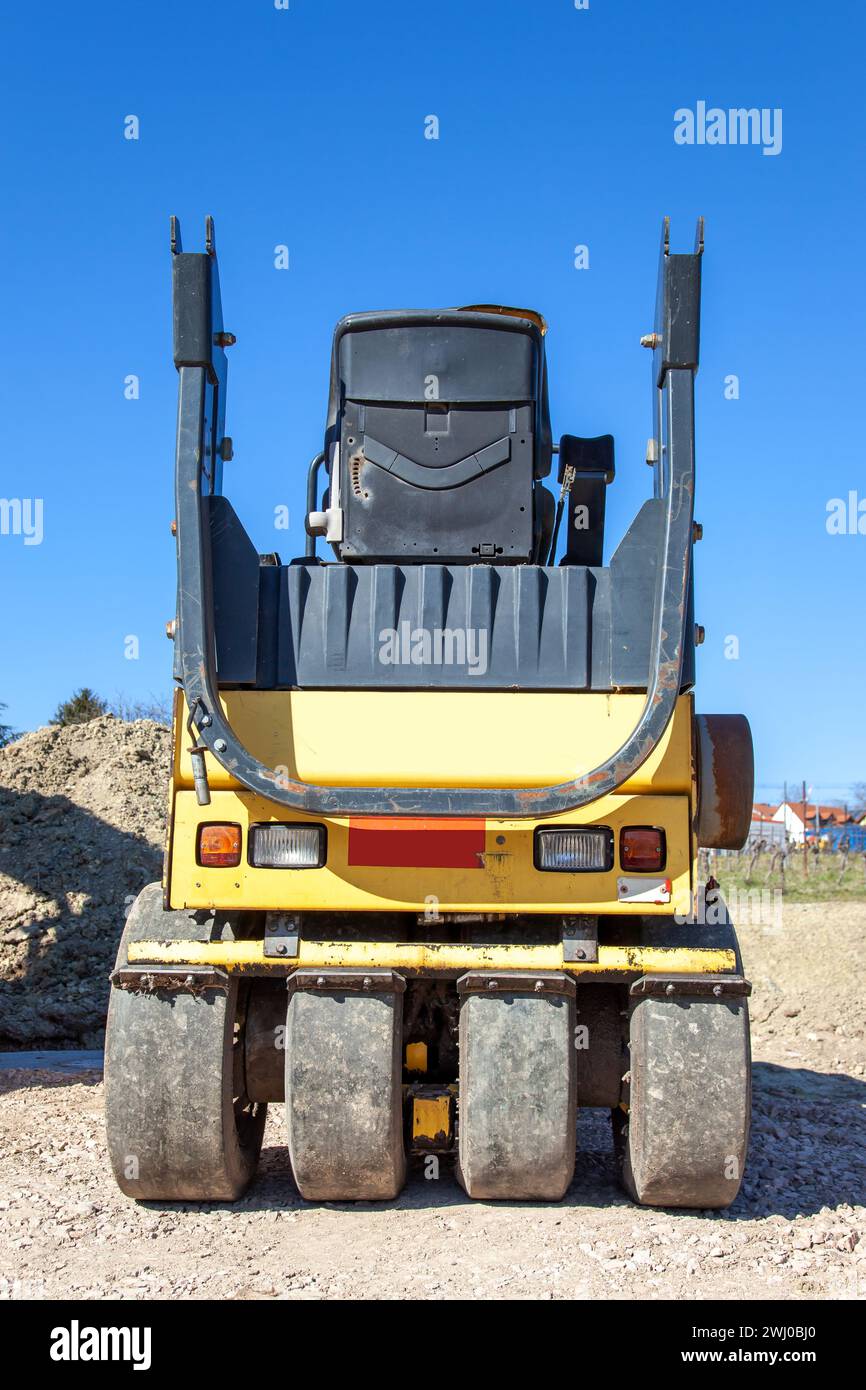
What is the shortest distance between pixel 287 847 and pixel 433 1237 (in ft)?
5.00

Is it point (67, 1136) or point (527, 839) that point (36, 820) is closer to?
point (67, 1136)

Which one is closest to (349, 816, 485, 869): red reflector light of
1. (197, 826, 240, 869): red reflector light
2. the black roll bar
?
the black roll bar

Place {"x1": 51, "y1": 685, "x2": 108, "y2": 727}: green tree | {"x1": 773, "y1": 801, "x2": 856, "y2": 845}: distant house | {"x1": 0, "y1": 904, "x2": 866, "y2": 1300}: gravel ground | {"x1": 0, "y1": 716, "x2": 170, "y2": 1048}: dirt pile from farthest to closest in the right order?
{"x1": 773, "y1": 801, "x2": 856, "y2": 845}: distant house < {"x1": 51, "y1": 685, "x2": 108, "y2": 727}: green tree < {"x1": 0, "y1": 716, "x2": 170, "y2": 1048}: dirt pile < {"x1": 0, "y1": 904, "x2": 866, "y2": 1300}: gravel ground

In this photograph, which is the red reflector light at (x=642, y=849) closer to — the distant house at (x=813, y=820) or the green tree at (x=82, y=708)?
the green tree at (x=82, y=708)

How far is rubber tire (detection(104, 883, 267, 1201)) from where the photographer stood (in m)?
5.09

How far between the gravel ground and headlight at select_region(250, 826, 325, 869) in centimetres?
138

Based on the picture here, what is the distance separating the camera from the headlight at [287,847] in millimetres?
5082

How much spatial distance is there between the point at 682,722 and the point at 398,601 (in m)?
1.23

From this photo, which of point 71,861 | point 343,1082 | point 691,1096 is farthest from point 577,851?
point 71,861

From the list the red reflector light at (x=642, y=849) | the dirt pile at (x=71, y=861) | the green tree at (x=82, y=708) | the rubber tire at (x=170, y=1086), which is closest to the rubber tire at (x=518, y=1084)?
the red reflector light at (x=642, y=849)

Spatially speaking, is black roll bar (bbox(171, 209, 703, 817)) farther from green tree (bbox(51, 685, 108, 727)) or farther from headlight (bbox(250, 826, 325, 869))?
green tree (bbox(51, 685, 108, 727))

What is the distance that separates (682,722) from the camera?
5.08 metres

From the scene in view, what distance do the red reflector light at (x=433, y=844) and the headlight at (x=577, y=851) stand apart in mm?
248

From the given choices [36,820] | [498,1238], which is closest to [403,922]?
[498,1238]
